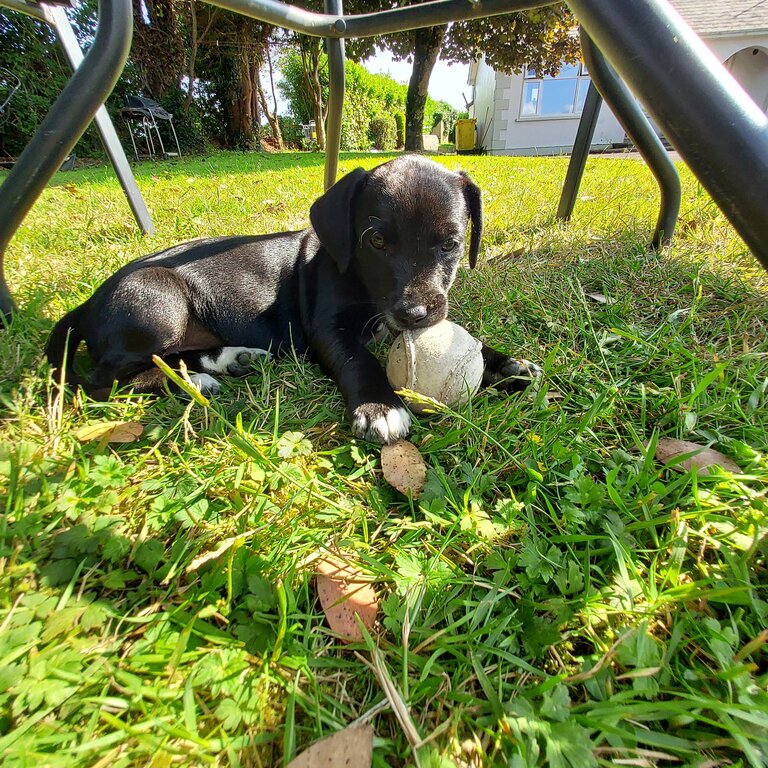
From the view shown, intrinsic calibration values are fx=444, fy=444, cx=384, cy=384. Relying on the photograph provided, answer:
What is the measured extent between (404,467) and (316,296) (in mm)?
1428

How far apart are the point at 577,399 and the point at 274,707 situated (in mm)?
1563

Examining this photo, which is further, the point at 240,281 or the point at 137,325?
the point at 240,281

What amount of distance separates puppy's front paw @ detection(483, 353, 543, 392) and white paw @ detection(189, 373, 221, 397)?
1358mm

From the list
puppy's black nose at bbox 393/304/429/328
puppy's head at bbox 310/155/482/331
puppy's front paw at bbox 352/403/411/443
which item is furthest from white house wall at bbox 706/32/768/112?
puppy's front paw at bbox 352/403/411/443

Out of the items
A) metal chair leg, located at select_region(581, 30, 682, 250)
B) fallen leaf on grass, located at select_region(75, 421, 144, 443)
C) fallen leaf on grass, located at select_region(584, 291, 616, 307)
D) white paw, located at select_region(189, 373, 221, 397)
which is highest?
metal chair leg, located at select_region(581, 30, 682, 250)

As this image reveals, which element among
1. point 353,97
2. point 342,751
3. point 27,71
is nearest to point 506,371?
point 342,751

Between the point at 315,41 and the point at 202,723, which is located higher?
the point at 315,41

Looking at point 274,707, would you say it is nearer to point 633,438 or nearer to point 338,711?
point 338,711

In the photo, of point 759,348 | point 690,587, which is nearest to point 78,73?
point 690,587

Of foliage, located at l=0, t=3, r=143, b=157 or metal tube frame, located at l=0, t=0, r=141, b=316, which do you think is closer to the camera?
metal tube frame, located at l=0, t=0, r=141, b=316

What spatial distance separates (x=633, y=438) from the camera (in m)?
1.64

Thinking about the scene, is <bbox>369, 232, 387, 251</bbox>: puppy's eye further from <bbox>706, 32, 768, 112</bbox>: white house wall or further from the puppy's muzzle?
<bbox>706, 32, 768, 112</bbox>: white house wall

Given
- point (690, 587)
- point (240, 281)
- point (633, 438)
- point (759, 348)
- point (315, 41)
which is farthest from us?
point (315, 41)

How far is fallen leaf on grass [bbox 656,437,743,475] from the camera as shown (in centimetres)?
147
